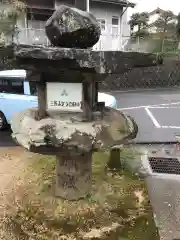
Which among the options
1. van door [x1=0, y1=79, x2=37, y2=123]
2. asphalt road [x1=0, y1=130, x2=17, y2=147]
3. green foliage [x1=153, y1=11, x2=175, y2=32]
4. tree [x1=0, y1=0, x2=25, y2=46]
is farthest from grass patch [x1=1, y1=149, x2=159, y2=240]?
green foliage [x1=153, y1=11, x2=175, y2=32]

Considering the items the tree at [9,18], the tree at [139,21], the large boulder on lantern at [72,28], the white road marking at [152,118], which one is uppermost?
the tree at [139,21]

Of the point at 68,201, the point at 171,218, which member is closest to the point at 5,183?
the point at 68,201

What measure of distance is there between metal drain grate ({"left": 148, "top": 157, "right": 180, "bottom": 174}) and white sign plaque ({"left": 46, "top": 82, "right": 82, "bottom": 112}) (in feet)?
9.07

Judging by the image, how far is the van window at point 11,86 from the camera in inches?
341

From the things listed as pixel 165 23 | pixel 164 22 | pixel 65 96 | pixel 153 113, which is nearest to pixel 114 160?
pixel 65 96

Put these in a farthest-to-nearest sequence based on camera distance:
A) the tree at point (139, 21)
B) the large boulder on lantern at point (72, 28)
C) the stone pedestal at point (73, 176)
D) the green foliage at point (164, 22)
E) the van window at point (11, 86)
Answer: the tree at point (139, 21) → the green foliage at point (164, 22) → the van window at point (11, 86) → the stone pedestal at point (73, 176) → the large boulder on lantern at point (72, 28)

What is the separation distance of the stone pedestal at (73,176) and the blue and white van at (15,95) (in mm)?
3789

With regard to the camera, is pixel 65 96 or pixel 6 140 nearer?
pixel 65 96

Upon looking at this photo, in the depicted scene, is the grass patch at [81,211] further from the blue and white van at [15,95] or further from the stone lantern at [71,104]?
the blue and white van at [15,95]

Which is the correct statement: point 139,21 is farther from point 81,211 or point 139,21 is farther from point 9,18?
point 81,211

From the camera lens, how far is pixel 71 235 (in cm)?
414

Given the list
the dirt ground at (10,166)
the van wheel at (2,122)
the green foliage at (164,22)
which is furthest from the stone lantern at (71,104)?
the green foliage at (164,22)

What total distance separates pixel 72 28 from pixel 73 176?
2.25m

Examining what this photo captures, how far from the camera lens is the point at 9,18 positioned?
14.4 m
